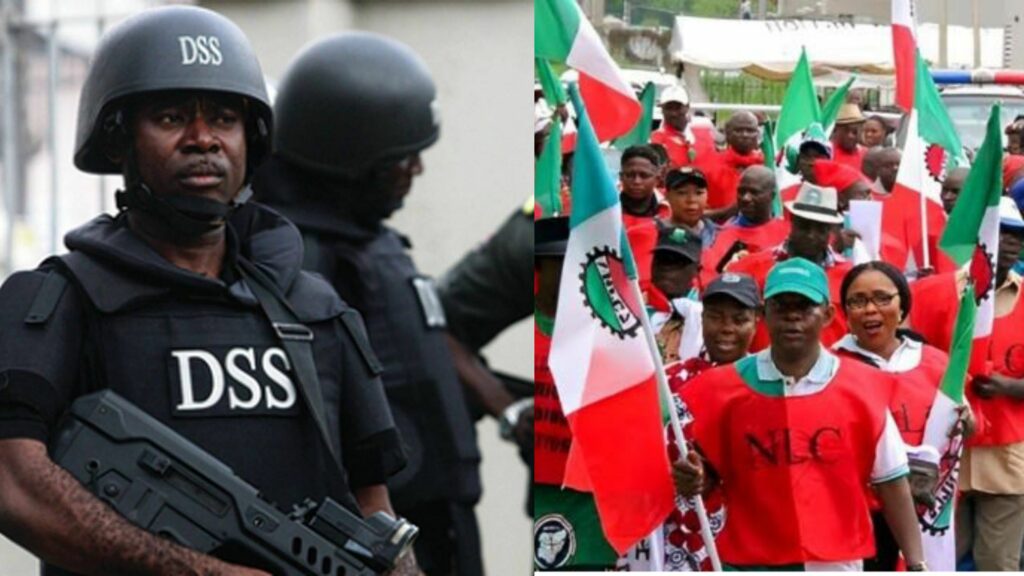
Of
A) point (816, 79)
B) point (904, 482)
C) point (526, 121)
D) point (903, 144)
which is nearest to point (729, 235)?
point (903, 144)

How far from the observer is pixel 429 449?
326 cm

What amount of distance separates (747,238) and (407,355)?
4991 mm

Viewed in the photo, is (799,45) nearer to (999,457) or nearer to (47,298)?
(999,457)

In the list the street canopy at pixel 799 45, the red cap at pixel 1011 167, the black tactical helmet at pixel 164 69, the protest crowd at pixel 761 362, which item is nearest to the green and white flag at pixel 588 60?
the protest crowd at pixel 761 362

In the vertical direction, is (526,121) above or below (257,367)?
above

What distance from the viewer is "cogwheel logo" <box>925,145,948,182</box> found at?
9.48m

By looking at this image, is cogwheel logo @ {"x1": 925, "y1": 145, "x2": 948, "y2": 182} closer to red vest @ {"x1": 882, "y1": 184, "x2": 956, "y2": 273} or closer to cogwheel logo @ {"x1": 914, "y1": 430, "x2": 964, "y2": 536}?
red vest @ {"x1": 882, "y1": 184, "x2": 956, "y2": 273}

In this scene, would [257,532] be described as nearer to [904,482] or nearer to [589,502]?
[589,502]

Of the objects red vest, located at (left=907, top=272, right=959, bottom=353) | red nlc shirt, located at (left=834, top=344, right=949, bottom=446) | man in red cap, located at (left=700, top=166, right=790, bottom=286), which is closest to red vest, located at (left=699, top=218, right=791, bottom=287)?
man in red cap, located at (left=700, top=166, right=790, bottom=286)

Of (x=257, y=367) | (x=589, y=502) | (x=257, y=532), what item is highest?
(x=257, y=367)

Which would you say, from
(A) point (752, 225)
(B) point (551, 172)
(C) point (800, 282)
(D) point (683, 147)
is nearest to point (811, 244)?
→ (A) point (752, 225)

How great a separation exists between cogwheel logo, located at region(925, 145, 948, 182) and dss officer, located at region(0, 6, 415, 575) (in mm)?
6570

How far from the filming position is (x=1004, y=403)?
7230 mm

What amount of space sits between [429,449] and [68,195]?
0.62 metres
